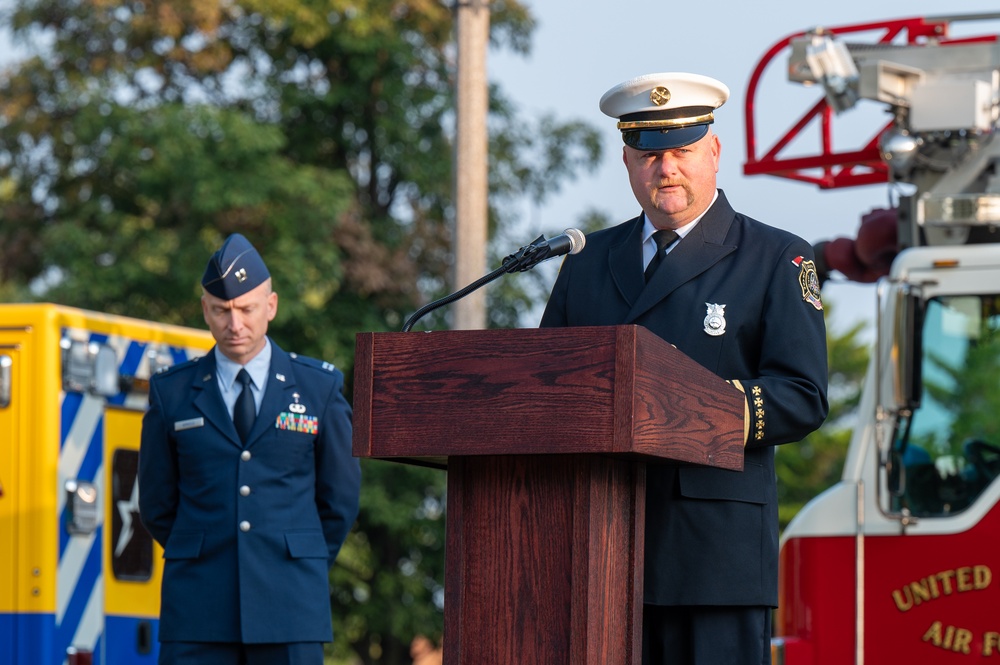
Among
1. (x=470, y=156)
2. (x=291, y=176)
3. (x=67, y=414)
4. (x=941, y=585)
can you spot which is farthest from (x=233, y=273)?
(x=291, y=176)

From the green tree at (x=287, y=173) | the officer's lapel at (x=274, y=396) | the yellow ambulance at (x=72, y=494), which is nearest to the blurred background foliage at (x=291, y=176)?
the green tree at (x=287, y=173)

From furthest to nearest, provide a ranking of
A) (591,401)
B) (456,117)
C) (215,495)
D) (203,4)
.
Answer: (203,4) → (456,117) → (215,495) → (591,401)

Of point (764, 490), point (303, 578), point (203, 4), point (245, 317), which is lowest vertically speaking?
point (303, 578)

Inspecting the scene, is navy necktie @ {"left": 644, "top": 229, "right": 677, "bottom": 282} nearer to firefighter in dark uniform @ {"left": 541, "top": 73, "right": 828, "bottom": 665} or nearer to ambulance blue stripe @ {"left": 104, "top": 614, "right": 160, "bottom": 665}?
firefighter in dark uniform @ {"left": 541, "top": 73, "right": 828, "bottom": 665}

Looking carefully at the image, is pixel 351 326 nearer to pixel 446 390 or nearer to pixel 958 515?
pixel 958 515

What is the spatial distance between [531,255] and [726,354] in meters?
0.48

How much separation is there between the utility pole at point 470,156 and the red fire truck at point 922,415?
4186mm

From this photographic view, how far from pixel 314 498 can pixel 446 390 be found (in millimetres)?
2415

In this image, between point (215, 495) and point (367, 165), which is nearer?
point (215, 495)

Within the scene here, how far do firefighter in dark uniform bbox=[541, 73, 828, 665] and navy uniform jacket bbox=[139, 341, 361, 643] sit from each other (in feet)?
5.92

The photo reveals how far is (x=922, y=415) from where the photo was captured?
5.70m

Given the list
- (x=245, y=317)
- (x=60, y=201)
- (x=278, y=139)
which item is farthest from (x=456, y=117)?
(x=60, y=201)

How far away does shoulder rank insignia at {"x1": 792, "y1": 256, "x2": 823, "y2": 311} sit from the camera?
3.46 meters

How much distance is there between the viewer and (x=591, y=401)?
2.81m
